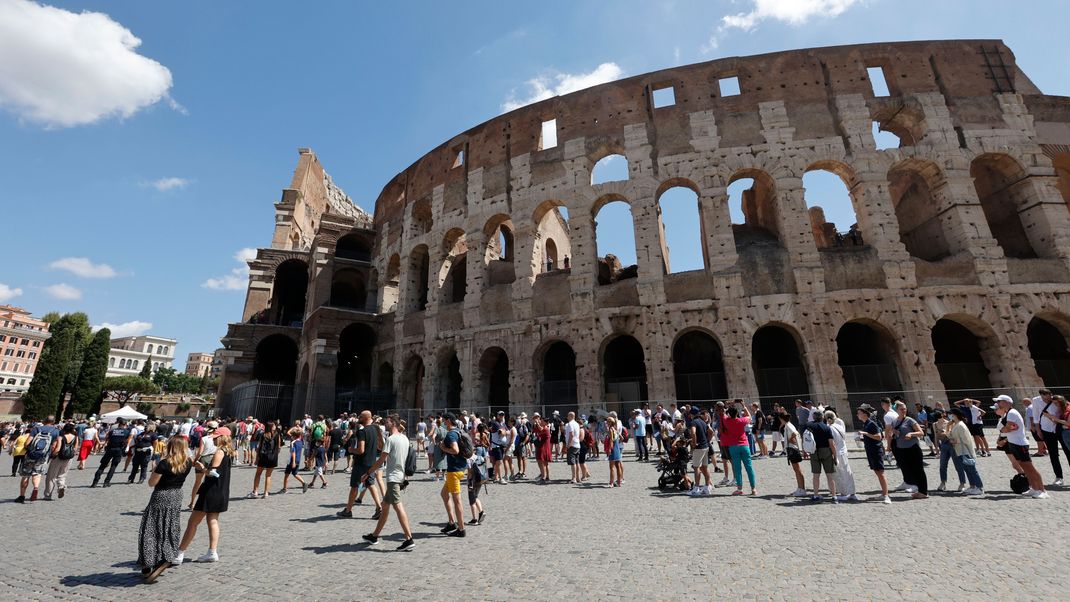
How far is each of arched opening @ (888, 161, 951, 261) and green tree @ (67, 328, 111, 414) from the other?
56495 mm

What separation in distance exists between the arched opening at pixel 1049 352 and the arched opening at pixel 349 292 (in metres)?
30.4

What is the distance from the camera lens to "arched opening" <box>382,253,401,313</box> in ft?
78.9

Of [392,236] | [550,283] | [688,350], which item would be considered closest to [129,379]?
[392,236]

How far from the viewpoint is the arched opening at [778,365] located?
15555 millimetres

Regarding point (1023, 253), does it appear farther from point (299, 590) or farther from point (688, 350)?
point (299, 590)

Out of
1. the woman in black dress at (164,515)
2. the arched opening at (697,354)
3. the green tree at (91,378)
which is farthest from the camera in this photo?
the green tree at (91,378)

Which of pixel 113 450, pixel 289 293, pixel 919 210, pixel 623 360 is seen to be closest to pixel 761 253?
pixel 623 360

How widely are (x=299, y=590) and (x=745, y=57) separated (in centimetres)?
2155

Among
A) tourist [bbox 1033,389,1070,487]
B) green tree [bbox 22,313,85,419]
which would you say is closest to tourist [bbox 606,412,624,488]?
tourist [bbox 1033,389,1070,487]

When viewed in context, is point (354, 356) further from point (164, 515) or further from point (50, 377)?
point (50, 377)

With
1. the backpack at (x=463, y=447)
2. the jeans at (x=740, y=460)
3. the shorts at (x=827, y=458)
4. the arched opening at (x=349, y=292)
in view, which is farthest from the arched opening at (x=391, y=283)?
the shorts at (x=827, y=458)

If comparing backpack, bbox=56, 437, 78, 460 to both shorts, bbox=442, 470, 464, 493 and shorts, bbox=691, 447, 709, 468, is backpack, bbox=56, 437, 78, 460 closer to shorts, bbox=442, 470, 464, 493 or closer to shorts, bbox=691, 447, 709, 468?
shorts, bbox=442, 470, 464, 493

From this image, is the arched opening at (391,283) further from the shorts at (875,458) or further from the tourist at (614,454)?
the shorts at (875,458)

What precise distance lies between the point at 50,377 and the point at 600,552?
161ft
